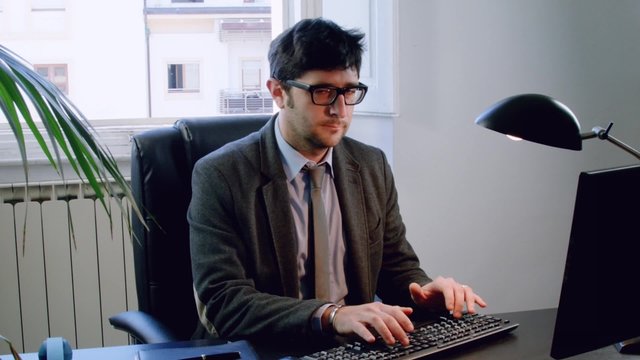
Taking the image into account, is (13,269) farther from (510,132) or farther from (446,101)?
(510,132)

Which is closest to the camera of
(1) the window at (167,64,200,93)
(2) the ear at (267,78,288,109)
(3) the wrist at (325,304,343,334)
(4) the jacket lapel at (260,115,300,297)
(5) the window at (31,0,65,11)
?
(3) the wrist at (325,304,343,334)

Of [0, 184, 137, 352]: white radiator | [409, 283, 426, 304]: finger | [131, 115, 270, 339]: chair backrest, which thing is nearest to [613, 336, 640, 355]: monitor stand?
[409, 283, 426, 304]: finger

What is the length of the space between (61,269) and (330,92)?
4.19 ft

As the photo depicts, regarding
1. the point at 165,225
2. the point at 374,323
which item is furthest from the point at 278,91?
the point at 374,323

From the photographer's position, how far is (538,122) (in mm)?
1263

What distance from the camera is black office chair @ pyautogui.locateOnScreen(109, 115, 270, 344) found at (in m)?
1.76

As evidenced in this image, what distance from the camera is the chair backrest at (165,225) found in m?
1.76

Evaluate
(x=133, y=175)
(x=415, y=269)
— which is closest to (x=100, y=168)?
(x=133, y=175)

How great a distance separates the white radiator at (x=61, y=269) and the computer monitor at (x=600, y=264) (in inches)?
65.6

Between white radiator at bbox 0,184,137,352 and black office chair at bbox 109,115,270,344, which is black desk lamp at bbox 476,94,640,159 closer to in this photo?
black office chair at bbox 109,115,270,344

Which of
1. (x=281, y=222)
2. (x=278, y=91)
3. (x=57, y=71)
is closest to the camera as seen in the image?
(x=281, y=222)

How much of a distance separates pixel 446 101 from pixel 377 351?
1449 millimetres

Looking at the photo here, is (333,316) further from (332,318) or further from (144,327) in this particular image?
(144,327)

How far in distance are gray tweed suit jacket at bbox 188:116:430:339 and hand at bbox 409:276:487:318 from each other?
0.66ft
